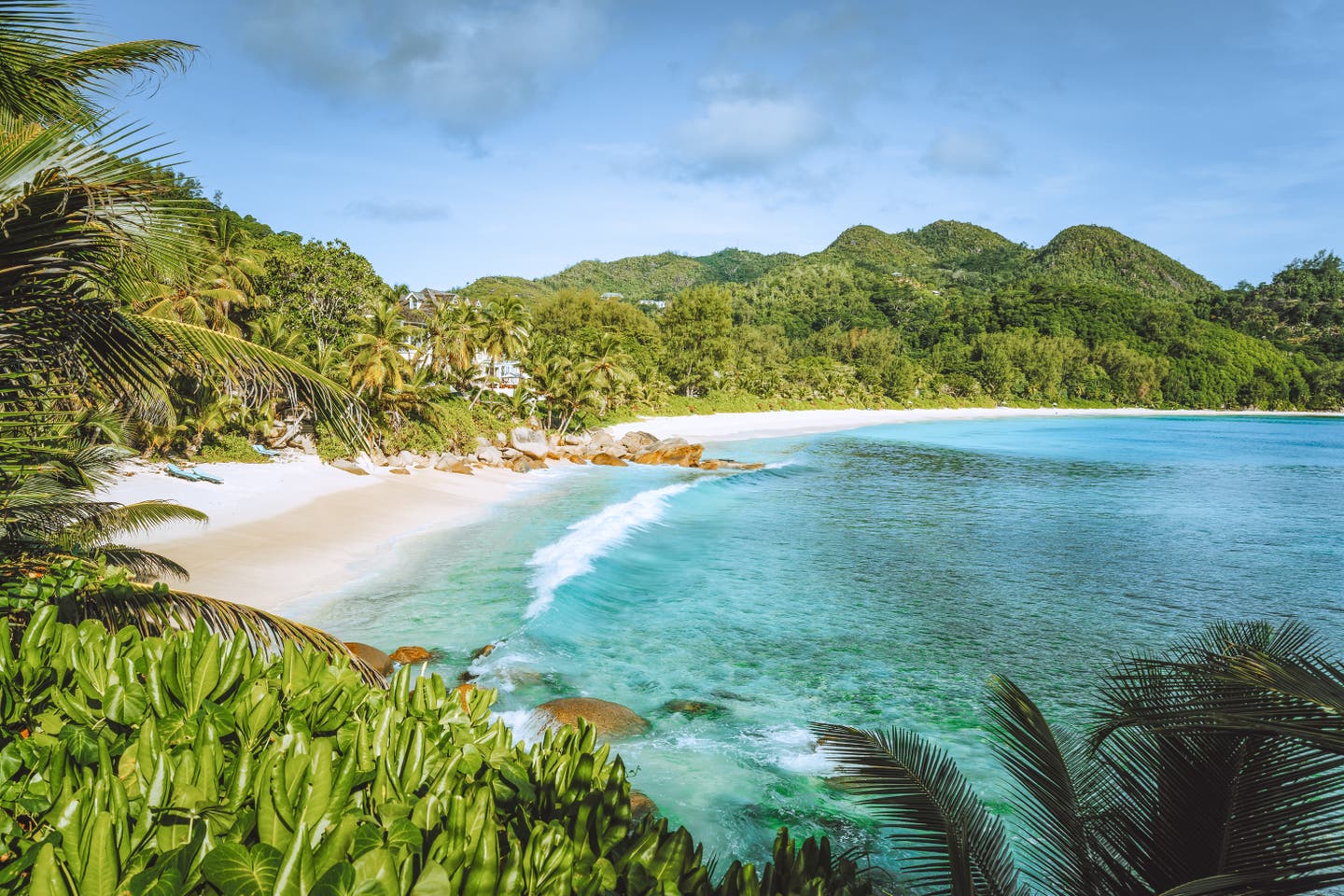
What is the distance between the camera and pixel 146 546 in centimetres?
1251

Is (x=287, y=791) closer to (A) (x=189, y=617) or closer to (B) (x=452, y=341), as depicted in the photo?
(A) (x=189, y=617)

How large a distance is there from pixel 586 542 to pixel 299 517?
21.7ft

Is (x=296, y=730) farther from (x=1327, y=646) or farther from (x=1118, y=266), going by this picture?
(x=1118, y=266)

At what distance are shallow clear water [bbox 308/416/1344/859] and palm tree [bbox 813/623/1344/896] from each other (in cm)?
339

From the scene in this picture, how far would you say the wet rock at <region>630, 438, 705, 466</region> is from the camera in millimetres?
33781

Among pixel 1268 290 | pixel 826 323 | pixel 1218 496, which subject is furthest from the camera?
pixel 1268 290

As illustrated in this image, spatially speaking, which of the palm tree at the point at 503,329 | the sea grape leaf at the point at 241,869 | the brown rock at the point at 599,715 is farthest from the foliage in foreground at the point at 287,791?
the palm tree at the point at 503,329

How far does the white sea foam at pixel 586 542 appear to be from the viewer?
13156mm

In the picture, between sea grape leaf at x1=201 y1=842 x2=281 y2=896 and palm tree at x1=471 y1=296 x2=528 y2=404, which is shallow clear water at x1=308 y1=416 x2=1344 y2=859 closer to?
sea grape leaf at x1=201 y1=842 x2=281 y2=896

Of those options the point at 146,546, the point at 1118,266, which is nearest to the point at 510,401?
the point at 146,546

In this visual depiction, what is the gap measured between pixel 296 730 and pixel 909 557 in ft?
52.3

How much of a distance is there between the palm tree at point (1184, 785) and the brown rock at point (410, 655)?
704cm

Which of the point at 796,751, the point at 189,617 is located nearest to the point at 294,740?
the point at 189,617

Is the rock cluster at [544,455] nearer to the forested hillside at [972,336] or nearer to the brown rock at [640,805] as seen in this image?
the forested hillside at [972,336]
